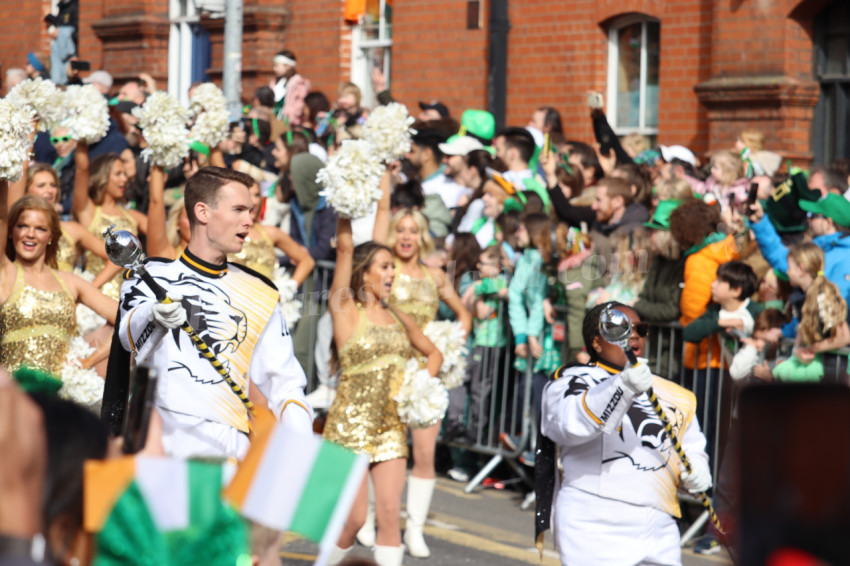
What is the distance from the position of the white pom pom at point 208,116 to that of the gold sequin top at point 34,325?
201 cm

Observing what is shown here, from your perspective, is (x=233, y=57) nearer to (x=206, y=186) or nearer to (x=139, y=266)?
(x=206, y=186)

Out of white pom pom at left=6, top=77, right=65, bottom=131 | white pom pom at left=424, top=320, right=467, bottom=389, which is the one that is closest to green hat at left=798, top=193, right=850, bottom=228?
white pom pom at left=424, top=320, right=467, bottom=389

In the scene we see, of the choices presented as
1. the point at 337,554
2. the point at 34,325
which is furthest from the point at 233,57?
the point at 337,554

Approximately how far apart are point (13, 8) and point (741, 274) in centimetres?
2025

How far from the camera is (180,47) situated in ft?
69.9

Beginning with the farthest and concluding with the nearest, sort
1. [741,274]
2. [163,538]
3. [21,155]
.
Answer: [741,274], [21,155], [163,538]

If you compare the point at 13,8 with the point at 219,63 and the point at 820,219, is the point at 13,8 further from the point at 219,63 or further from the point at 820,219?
the point at 820,219

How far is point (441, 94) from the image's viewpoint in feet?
51.5

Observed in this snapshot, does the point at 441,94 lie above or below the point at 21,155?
above

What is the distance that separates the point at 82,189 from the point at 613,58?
6321 millimetres

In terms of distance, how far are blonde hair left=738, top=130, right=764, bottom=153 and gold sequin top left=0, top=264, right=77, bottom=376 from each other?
6.09 metres

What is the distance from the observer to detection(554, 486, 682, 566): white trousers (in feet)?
17.9

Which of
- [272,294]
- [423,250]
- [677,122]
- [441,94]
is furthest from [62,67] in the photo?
[272,294]

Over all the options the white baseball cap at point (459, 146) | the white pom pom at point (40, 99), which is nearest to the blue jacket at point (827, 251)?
the white baseball cap at point (459, 146)
